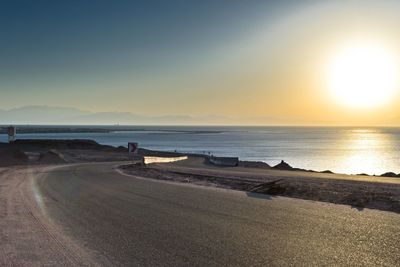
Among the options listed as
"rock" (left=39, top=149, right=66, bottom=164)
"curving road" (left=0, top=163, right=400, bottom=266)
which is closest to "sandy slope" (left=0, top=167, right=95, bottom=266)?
"curving road" (left=0, top=163, right=400, bottom=266)

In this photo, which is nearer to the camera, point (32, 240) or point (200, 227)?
point (32, 240)

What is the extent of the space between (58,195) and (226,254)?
424 inches

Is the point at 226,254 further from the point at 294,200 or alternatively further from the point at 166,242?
the point at 294,200

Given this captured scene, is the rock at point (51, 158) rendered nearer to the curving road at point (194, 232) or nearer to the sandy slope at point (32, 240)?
the curving road at point (194, 232)

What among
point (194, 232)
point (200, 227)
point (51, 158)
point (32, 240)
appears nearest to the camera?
point (32, 240)

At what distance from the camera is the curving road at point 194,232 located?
7.72 m

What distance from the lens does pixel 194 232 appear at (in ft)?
31.7

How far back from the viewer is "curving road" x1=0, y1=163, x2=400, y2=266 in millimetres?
7719

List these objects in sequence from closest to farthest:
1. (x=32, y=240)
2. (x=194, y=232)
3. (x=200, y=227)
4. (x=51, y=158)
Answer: (x=32, y=240), (x=194, y=232), (x=200, y=227), (x=51, y=158)

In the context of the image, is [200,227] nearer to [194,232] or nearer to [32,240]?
[194,232]

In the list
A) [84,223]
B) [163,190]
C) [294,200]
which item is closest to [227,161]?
[163,190]

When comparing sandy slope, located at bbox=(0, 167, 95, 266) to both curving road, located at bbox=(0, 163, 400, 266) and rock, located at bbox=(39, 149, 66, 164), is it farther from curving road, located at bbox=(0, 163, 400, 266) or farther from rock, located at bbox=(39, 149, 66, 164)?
rock, located at bbox=(39, 149, 66, 164)

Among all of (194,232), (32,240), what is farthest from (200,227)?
(32,240)

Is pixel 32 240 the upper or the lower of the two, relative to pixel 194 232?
lower
